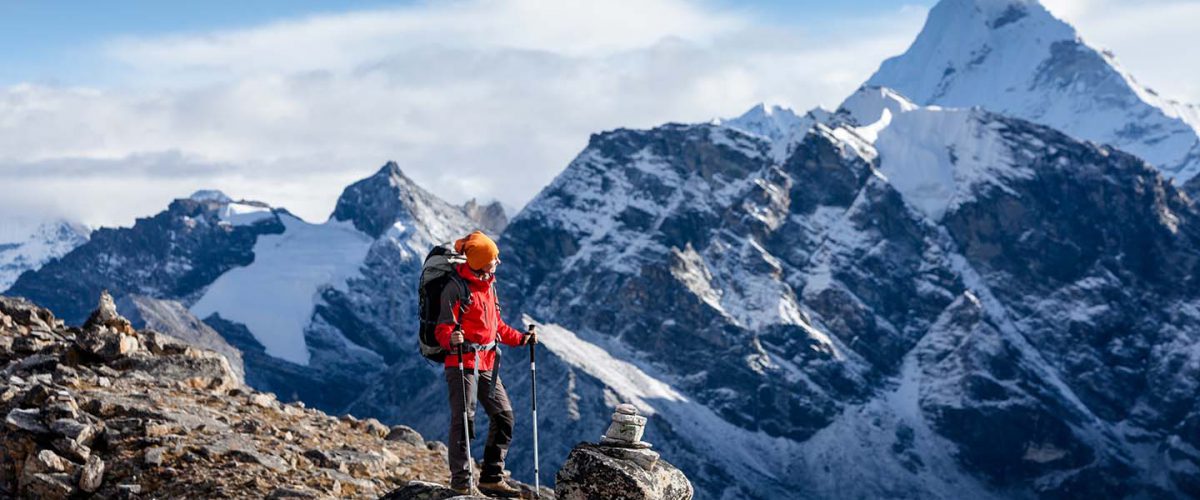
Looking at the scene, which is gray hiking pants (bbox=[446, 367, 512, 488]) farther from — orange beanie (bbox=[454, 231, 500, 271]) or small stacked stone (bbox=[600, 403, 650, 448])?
small stacked stone (bbox=[600, 403, 650, 448])

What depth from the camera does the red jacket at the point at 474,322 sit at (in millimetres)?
28672

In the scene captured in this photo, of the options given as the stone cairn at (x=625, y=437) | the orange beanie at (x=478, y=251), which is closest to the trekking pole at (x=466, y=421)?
the orange beanie at (x=478, y=251)

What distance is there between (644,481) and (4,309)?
26168mm

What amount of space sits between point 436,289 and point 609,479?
4.83m

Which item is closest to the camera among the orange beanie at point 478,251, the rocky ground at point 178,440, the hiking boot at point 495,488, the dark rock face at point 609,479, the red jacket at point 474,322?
the dark rock face at point 609,479

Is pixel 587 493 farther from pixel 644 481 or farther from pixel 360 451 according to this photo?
pixel 360 451

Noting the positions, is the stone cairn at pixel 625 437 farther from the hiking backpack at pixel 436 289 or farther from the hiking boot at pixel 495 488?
the hiking backpack at pixel 436 289

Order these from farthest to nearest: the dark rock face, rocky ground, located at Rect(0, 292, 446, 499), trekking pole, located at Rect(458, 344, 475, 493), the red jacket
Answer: rocky ground, located at Rect(0, 292, 446, 499)
the red jacket
trekking pole, located at Rect(458, 344, 475, 493)
the dark rock face

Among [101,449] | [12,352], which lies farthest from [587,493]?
[12,352]

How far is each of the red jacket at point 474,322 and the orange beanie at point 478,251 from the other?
0.24m

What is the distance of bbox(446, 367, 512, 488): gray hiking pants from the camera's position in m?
28.8

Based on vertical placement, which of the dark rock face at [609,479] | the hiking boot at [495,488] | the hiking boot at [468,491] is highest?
the dark rock face at [609,479]

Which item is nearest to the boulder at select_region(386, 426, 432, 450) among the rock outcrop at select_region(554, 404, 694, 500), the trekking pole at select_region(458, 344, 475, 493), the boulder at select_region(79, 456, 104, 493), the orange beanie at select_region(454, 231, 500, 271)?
the trekking pole at select_region(458, 344, 475, 493)

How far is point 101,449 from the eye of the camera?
3083 centimetres
